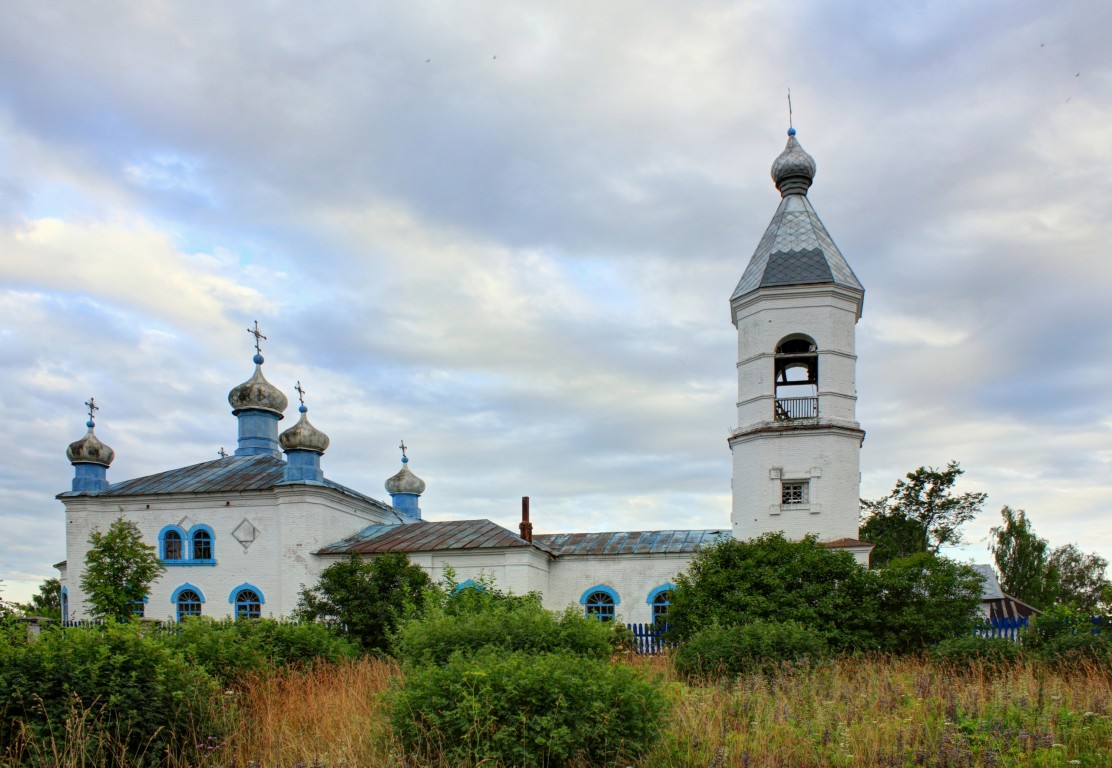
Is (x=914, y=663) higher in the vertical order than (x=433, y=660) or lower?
lower

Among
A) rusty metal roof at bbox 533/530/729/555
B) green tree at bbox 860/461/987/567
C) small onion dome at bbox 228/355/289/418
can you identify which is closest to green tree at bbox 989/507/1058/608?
green tree at bbox 860/461/987/567

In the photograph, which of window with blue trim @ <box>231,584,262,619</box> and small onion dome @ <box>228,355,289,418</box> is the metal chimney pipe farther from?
small onion dome @ <box>228,355,289,418</box>

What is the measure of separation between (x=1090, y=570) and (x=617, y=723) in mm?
45864

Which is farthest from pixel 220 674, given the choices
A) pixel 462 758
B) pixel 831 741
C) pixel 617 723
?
pixel 831 741

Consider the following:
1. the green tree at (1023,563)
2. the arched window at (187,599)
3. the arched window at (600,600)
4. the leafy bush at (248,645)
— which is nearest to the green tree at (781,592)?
the arched window at (600,600)

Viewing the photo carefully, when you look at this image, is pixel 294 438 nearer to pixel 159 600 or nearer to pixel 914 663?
pixel 159 600

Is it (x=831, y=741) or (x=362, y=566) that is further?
(x=362, y=566)

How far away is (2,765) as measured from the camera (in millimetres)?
6695

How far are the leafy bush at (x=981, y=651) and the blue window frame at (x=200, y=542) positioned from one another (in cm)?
1748

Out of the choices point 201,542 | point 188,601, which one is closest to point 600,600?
point 201,542

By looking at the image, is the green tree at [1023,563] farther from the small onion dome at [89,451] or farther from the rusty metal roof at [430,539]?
the small onion dome at [89,451]

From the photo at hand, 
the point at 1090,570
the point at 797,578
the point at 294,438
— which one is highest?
the point at 294,438

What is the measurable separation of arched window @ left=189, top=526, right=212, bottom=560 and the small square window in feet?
46.6

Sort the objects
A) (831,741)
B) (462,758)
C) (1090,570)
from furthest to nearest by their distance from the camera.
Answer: (1090,570), (831,741), (462,758)
